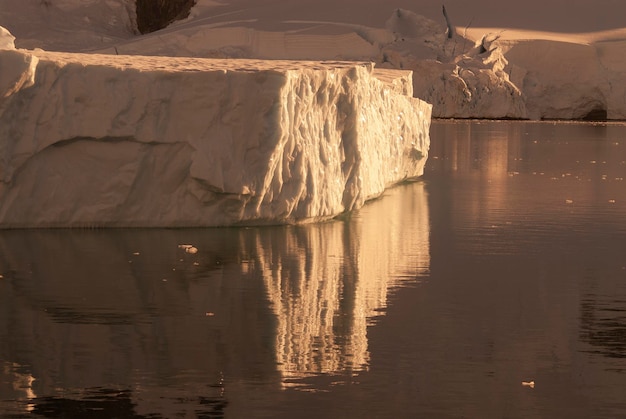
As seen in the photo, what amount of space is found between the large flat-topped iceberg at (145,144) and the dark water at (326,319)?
0.25m

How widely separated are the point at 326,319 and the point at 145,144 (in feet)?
12.8

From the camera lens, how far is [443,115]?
106 feet

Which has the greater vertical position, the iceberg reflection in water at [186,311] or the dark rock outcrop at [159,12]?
the dark rock outcrop at [159,12]

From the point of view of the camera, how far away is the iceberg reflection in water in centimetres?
577

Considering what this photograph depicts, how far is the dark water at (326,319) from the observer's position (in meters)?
5.66

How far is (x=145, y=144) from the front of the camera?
1077cm

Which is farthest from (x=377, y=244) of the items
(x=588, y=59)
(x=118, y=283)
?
(x=588, y=59)

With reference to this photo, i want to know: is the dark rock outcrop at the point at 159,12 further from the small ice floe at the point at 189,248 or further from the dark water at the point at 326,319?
the small ice floe at the point at 189,248

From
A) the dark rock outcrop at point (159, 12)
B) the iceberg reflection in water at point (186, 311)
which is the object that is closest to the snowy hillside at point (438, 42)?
the dark rock outcrop at point (159, 12)

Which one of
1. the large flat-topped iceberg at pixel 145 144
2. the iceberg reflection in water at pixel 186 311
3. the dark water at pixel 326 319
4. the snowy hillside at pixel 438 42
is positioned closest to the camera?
the dark water at pixel 326 319

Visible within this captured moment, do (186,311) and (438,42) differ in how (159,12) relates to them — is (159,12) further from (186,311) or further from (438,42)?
(186,311)

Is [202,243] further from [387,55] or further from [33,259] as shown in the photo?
[387,55]

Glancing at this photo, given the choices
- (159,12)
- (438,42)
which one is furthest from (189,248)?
(159,12)

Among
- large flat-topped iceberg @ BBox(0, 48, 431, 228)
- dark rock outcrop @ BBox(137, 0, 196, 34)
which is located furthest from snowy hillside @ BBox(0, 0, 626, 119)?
large flat-topped iceberg @ BBox(0, 48, 431, 228)
